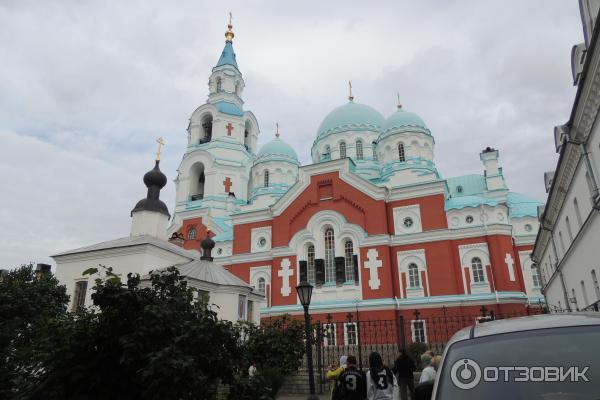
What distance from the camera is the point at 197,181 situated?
37875mm

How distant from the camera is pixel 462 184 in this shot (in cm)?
3409

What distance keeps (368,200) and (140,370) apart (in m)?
22.6

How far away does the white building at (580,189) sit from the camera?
32.6 feet

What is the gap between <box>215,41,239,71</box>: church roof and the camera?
41.2 metres

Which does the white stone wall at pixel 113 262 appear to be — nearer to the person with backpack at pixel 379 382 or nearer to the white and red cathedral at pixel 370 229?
the white and red cathedral at pixel 370 229

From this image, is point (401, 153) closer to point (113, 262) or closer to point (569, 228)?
point (569, 228)

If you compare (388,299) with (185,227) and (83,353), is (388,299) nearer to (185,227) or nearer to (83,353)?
(185,227)

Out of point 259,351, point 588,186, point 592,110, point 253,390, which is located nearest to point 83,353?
point 253,390

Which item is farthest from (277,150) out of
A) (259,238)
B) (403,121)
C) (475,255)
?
(475,255)

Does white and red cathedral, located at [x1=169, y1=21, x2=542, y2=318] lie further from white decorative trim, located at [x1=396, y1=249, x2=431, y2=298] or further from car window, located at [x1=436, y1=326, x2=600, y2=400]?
car window, located at [x1=436, y1=326, x2=600, y2=400]

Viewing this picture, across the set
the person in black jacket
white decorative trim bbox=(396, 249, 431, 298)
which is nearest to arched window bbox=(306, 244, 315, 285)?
white decorative trim bbox=(396, 249, 431, 298)

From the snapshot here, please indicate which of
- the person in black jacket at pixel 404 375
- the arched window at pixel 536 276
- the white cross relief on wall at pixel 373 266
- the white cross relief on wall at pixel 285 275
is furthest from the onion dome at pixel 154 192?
the arched window at pixel 536 276

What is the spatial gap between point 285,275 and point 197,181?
15.3 metres

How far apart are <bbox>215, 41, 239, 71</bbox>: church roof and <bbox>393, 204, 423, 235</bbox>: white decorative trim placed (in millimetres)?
24348
